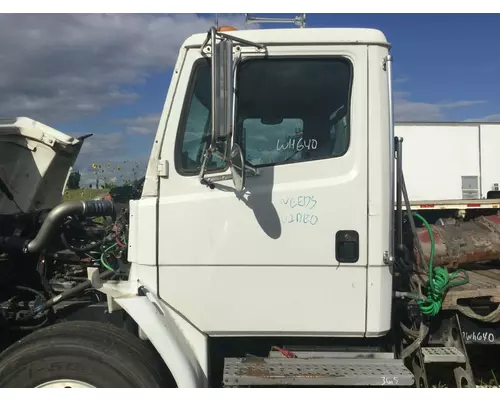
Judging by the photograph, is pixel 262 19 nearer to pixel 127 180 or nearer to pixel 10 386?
pixel 127 180

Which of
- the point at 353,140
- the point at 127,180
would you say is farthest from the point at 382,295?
the point at 127,180

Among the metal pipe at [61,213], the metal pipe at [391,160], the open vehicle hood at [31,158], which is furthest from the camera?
the open vehicle hood at [31,158]

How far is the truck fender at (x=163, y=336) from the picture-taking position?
2537 millimetres

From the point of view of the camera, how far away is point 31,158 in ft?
12.6

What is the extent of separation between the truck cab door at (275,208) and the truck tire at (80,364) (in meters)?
0.36

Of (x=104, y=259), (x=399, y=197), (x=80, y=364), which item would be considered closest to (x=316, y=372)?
(x=399, y=197)

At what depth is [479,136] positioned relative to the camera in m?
12.5

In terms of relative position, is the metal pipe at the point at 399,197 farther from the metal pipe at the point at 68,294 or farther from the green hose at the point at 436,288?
the metal pipe at the point at 68,294

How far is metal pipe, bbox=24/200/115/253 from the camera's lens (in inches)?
125

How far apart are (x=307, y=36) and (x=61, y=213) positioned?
1.92 m

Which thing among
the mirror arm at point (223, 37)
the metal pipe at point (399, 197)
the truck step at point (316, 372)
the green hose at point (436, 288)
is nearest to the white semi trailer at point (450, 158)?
the green hose at point (436, 288)

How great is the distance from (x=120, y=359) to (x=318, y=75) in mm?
1879

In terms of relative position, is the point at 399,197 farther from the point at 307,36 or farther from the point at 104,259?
the point at 104,259
